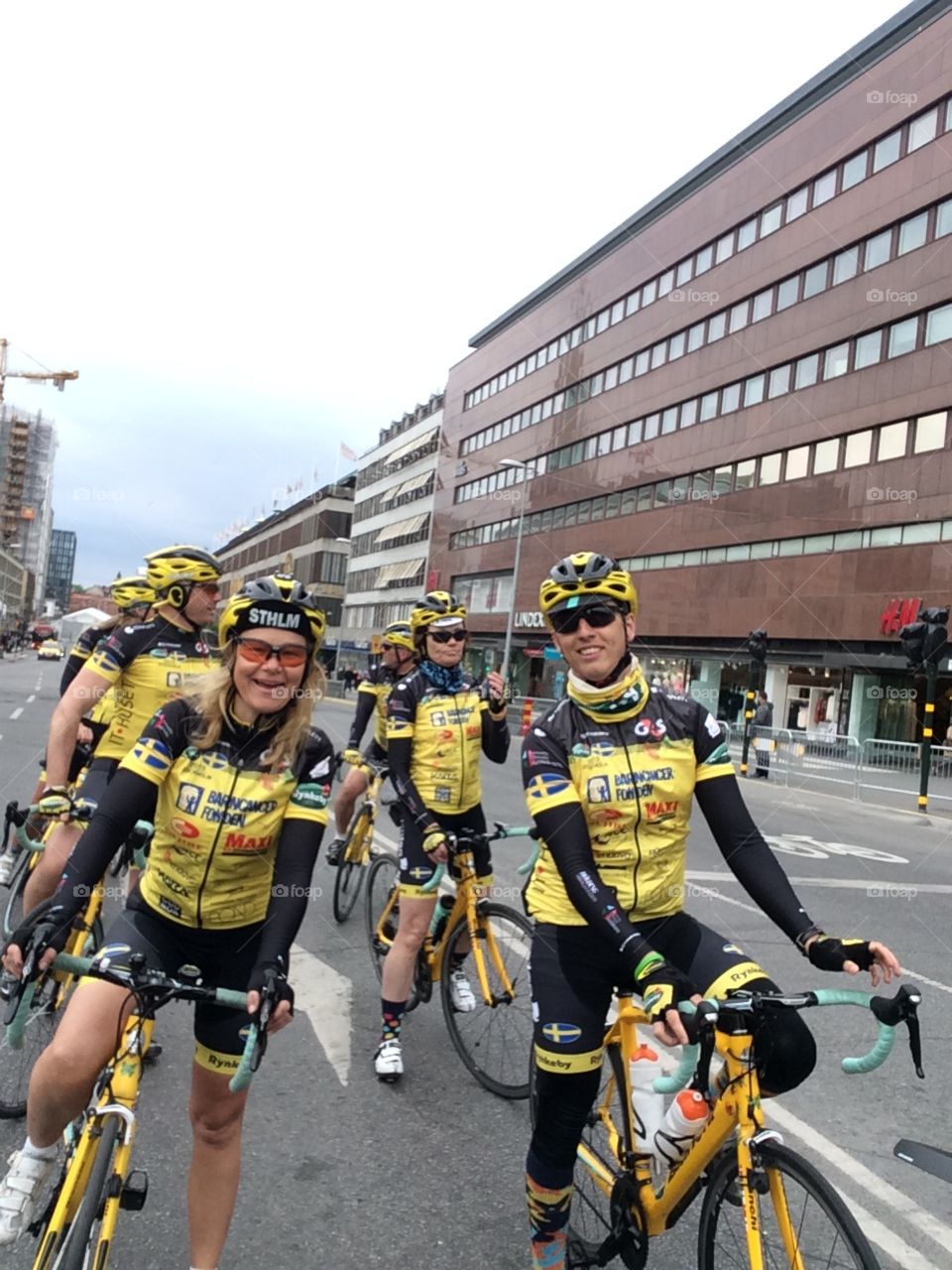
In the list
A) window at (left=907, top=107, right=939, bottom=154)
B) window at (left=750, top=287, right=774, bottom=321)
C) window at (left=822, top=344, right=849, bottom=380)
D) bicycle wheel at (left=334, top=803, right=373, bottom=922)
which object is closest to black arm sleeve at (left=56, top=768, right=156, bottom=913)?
bicycle wheel at (left=334, top=803, right=373, bottom=922)

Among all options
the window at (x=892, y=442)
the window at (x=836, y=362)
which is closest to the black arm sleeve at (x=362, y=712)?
the window at (x=892, y=442)

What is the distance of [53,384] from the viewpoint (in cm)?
12769

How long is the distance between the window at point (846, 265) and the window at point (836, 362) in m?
2.33

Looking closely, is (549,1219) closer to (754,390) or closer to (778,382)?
(778,382)

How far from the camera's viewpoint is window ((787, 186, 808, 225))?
37500 millimetres

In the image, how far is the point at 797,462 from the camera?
36562 mm

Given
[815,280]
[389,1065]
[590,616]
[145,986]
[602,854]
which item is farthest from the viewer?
[815,280]

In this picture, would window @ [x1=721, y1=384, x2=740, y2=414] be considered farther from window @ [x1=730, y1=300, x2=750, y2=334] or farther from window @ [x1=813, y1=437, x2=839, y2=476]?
window @ [x1=813, y1=437, x2=839, y2=476]

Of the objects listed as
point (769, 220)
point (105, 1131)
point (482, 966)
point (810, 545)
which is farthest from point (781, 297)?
point (105, 1131)

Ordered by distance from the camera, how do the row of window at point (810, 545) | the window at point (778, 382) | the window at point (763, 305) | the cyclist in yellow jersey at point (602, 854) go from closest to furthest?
the cyclist in yellow jersey at point (602, 854)
the row of window at point (810, 545)
the window at point (778, 382)
the window at point (763, 305)

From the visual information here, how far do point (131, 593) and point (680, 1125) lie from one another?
500cm

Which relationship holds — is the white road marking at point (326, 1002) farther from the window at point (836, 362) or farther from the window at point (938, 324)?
the window at point (836, 362)

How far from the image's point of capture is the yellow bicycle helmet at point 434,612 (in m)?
5.17

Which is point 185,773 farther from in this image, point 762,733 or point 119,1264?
point 762,733
